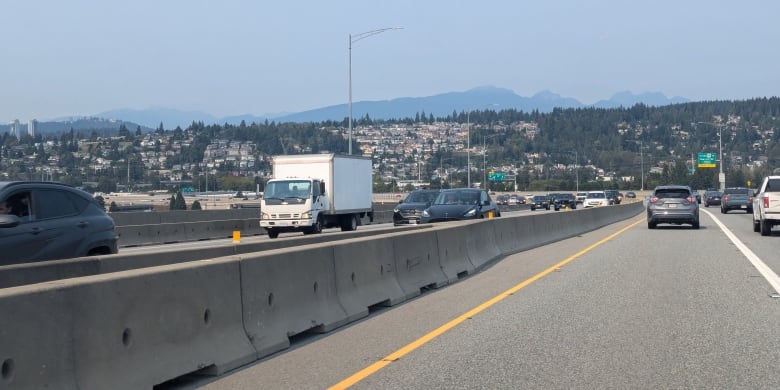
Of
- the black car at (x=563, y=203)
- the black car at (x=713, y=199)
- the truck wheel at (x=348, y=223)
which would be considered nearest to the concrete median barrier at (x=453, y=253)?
the truck wheel at (x=348, y=223)

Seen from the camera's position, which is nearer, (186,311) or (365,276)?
(186,311)

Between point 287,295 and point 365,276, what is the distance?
281 centimetres

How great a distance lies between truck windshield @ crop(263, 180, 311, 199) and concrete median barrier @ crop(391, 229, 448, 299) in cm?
1664

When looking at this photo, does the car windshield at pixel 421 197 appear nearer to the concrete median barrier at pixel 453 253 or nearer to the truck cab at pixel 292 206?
the truck cab at pixel 292 206

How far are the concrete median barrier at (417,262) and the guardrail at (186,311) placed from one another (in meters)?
0.06

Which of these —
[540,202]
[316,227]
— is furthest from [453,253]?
[540,202]

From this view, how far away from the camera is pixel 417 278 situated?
15266 millimetres

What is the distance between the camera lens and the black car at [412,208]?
3691cm

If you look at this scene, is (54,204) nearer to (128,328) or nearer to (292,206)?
(128,328)

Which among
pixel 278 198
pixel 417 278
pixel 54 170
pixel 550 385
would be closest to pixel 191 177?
pixel 54 170

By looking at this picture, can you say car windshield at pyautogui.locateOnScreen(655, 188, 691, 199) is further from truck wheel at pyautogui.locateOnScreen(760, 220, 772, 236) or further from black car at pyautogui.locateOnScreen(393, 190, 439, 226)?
black car at pyautogui.locateOnScreen(393, 190, 439, 226)

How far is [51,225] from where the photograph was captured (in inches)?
511

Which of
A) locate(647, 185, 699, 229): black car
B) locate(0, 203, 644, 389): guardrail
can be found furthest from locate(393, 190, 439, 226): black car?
locate(0, 203, 644, 389): guardrail

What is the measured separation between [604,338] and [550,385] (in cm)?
266
